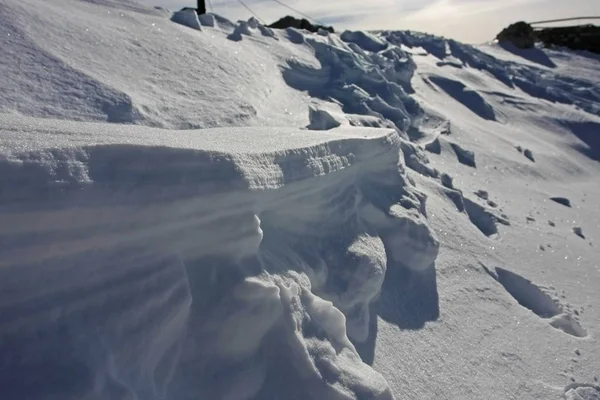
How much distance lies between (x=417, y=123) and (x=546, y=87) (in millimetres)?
5398

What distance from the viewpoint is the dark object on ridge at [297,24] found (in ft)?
35.0

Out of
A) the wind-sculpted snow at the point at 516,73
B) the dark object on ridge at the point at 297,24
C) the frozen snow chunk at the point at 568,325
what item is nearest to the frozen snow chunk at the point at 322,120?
the frozen snow chunk at the point at 568,325

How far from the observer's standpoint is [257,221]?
186 centimetres

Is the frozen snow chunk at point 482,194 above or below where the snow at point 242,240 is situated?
below

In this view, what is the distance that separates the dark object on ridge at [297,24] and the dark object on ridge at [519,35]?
5792mm

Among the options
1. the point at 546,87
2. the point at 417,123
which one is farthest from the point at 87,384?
the point at 546,87

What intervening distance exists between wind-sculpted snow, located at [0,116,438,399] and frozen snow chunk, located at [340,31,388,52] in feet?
21.5

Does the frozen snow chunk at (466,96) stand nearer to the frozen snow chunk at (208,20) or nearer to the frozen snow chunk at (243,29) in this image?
the frozen snow chunk at (243,29)

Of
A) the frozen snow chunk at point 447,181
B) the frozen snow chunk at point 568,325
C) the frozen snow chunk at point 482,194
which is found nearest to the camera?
the frozen snow chunk at point 568,325

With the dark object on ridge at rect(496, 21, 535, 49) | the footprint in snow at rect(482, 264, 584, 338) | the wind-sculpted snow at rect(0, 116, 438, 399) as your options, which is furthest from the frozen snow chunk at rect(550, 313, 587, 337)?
the dark object on ridge at rect(496, 21, 535, 49)

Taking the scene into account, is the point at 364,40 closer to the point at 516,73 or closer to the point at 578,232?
the point at 516,73

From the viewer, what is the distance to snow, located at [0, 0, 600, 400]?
4.65 feet

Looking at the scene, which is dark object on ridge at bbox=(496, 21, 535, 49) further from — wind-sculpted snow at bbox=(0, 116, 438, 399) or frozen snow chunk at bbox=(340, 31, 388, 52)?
wind-sculpted snow at bbox=(0, 116, 438, 399)

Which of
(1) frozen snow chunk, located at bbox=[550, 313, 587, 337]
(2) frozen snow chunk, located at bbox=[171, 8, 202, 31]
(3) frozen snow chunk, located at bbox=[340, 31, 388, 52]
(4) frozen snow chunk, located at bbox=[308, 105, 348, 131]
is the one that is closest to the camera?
(1) frozen snow chunk, located at bbox=[550, 313, 587, 337]
